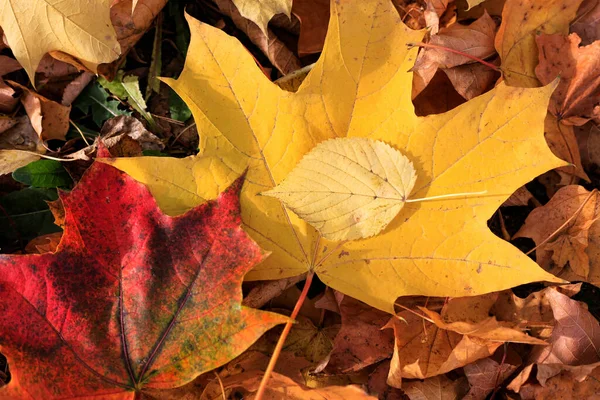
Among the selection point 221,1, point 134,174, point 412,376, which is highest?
point 221,1

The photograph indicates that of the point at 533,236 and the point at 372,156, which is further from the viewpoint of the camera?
the point at 533,236

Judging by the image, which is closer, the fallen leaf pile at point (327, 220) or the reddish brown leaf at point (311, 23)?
the fallen leaf pile at point (327, 220)

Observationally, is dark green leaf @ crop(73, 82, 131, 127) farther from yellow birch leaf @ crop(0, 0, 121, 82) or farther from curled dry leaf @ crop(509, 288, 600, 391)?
curled dry leaf @ crop(509, 288, 600, 391)

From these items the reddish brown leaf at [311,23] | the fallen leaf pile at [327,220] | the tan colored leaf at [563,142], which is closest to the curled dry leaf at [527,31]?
the fallen leaf pile at [327,220]

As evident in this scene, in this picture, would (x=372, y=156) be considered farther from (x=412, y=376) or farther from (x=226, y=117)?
(x=412, y=376)

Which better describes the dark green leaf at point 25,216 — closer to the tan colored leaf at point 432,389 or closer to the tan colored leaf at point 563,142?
the tan colored leaf at point 432,389

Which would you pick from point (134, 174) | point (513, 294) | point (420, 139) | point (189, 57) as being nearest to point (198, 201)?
point (134, 174)

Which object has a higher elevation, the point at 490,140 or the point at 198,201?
the point at 490,140

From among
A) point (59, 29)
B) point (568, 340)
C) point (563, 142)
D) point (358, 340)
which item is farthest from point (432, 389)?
point (59, 29)
